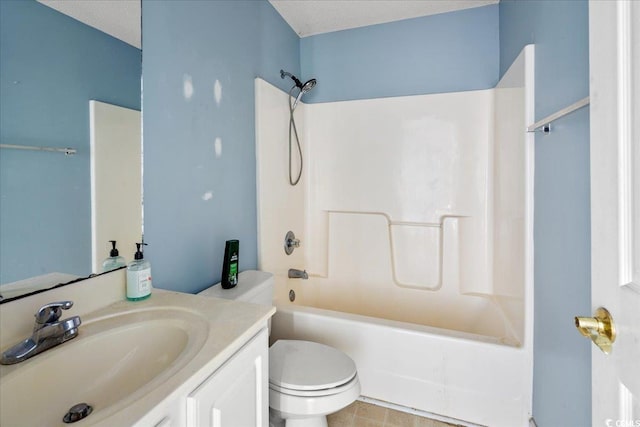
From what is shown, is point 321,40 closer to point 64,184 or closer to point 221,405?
point 64,184

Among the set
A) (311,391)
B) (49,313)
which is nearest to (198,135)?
(49,313)

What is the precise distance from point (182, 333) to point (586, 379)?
4.10 ft

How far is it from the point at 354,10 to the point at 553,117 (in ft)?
5.29

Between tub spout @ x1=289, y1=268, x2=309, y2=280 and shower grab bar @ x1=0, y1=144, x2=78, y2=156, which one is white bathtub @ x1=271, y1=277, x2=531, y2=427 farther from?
shower grab bar @ x1=0, y1=144, x2=78, y2=156

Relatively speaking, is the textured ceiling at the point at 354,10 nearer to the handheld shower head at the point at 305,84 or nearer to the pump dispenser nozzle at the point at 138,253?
the handheld shower head at the point at 305,84

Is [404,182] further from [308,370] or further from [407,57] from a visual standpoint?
[308,370]

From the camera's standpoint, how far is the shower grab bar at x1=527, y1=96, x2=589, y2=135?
895mm

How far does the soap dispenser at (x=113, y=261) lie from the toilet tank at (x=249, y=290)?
397mm

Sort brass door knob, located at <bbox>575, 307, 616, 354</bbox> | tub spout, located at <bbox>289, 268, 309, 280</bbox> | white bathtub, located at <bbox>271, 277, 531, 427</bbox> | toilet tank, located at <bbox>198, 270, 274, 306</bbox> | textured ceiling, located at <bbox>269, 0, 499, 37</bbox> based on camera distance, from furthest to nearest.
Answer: tub spout, located at <bbox>289, 268, 309, 280</bbox> < textured ceiling, located at <bbox>269, 0, 499, 37</bbox> < white bathtub, located at <bbox>271, 277, 531, 427</bbox> < toilet tank, located at <bbox>198, 270, 274, 306</bbox> < brass door knob, located at <bbox>575, 307, 616, 354</bbox>

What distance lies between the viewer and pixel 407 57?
7.36ft

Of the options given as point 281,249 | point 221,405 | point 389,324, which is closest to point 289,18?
point 281,249

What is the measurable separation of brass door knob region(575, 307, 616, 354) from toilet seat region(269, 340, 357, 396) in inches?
33.7

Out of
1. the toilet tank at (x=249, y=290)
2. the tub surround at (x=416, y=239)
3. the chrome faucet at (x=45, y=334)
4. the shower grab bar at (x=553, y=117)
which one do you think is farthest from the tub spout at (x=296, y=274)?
the shower grab bar at (x=553, y=117)

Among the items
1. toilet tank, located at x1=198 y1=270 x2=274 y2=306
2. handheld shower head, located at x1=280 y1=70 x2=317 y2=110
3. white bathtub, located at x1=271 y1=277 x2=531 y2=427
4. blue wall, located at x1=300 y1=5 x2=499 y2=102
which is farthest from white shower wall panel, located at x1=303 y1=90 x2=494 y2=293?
toilet tank, located at x1=198 y1=270 x2=274 y2=306
